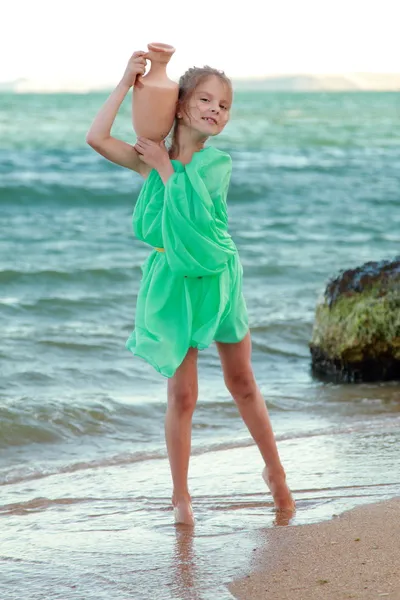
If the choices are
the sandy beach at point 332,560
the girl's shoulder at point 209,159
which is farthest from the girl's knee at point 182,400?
the girl's shoulder at point 209,159

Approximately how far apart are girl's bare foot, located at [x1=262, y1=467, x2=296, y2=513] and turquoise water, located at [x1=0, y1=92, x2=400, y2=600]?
0.05m

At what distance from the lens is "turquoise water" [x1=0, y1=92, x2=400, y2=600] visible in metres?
3.32

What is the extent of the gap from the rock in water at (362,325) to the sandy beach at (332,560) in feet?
9.64

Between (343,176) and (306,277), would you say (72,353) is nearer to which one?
(306,277)

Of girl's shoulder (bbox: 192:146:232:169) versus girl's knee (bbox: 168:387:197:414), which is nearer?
girl's shoulder (bbox: 192:146:232:169)

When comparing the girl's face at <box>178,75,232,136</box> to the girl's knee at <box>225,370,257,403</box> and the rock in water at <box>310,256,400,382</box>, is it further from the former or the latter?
the rock in water at <box>310,256,400,382</box>

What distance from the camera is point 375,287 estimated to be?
6.46 m

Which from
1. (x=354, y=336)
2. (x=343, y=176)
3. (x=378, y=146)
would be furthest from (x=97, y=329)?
(x=378, y=146)

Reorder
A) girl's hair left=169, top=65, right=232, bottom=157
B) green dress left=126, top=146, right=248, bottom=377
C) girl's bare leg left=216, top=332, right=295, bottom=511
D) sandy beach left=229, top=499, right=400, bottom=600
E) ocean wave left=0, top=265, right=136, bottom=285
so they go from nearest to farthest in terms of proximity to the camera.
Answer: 1. sandy beach left=229, top=499, right=400, bottom=600
2. green dress left=126, top=146, right=248, bottom=377
3. girl's hair left=169, top=65, right=232, bottom=157
4. girl's bare leg left=216, top=332, right=295, bottom=511
5. ocean wave left=0, top=265, right=136, bottom=285

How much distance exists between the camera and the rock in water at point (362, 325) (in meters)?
6.32

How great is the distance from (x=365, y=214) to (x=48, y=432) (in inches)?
442

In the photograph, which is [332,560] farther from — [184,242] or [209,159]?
[209,159]

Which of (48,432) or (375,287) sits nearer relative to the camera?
(48,432)

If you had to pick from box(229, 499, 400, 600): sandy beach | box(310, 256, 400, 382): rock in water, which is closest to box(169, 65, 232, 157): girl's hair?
box(229, 499, 400, 600): sandy beach
